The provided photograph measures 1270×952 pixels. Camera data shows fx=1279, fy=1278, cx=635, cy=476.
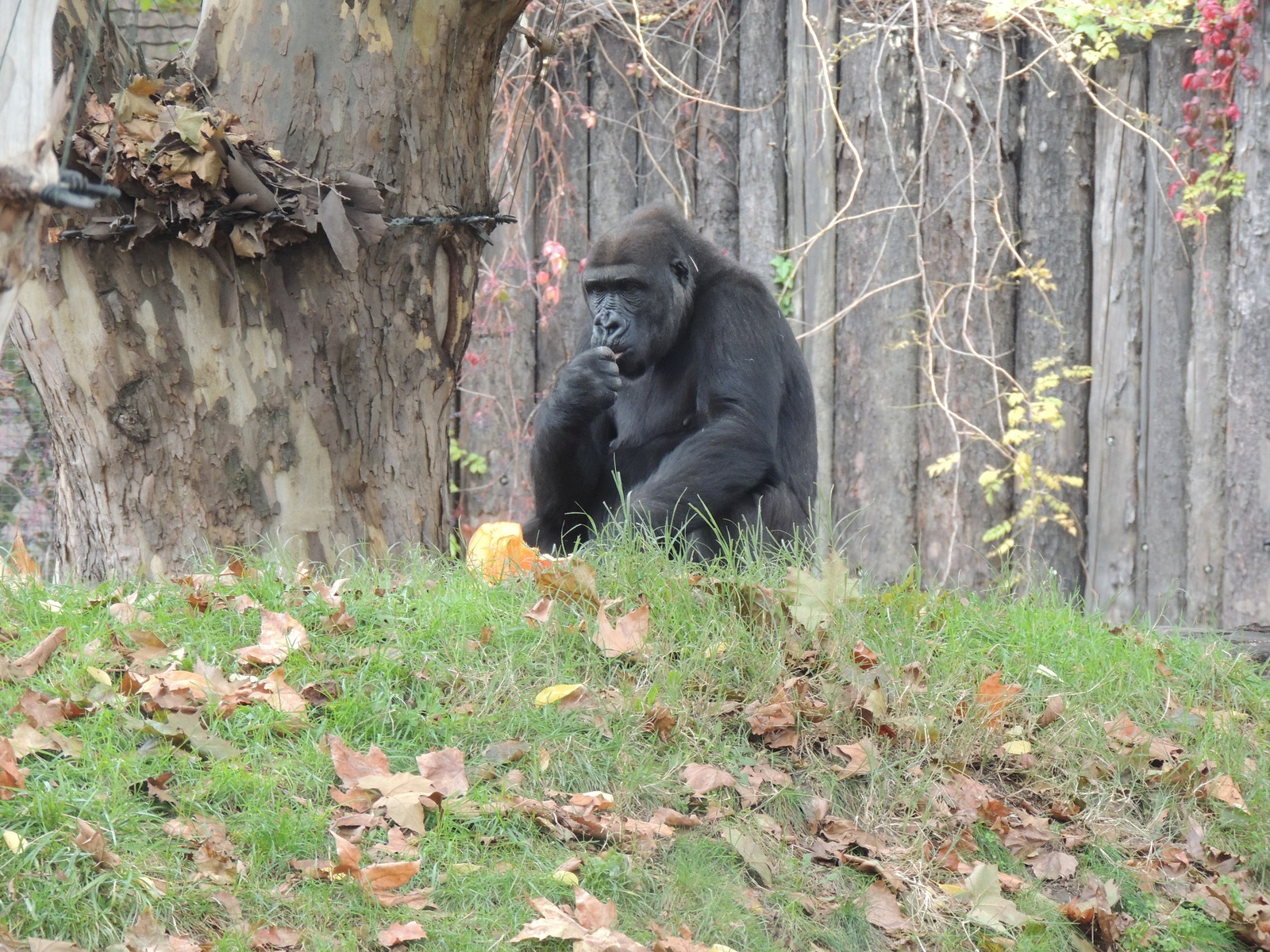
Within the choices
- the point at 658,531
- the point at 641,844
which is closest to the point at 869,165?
the point at 658,531

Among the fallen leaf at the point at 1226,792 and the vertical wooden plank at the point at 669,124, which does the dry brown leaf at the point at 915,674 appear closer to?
the fallen leaf at the point at 1226,792

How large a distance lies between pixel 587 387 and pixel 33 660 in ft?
8.80

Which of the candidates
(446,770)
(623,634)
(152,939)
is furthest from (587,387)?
(152,939)

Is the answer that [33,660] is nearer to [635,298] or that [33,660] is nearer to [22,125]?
[22,125]

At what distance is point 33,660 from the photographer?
3430mm

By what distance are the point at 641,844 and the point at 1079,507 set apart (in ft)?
15.8

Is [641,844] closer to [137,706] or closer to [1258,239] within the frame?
[137,706]

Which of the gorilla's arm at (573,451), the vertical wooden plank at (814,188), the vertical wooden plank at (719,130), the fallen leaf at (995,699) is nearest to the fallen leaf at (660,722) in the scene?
the fallen leaf at (995,699)

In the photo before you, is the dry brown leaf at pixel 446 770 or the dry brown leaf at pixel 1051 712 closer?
the dry brown leaf at pixel 446 770

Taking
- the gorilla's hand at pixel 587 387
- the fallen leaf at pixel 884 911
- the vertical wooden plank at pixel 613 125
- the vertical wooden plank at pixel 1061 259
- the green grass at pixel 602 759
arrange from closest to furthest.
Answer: the green grass at pixel 602 759, the fallen leaf at pixel 884 911, the gorilla's hand at pixel 587 387, the vertical wooden plank at pixel 1061 259, the vertical wooden plank at pixel 613 125

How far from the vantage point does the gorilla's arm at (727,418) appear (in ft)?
17.6

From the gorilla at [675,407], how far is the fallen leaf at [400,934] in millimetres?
2623

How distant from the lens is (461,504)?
8562 millimetres

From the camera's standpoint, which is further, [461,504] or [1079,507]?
[461,504]
